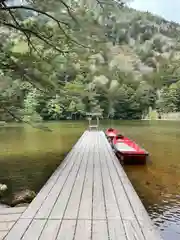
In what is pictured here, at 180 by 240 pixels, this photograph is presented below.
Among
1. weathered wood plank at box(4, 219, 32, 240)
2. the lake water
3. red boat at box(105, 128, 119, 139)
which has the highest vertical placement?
red boat at box(105, 128, 119, 139)

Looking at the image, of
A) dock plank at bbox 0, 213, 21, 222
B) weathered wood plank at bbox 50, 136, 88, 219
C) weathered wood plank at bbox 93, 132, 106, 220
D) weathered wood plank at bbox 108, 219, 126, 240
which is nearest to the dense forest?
weathered wood plank at bbox 50, 136, 88, 219

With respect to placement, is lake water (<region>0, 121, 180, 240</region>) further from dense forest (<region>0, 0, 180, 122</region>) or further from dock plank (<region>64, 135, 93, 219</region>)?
dense forest (<region>0, 0, 180, 122</region>)

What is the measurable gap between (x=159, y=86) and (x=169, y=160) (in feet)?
150

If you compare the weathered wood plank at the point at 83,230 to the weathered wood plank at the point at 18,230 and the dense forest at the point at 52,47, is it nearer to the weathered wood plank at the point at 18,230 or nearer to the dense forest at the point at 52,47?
the weathered wood plank at the point at 18,230

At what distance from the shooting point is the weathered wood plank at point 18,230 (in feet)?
10.2

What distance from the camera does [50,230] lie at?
329 cm

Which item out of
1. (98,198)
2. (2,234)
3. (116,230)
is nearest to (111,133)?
(98,198)

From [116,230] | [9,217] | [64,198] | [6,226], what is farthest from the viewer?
[64,198]

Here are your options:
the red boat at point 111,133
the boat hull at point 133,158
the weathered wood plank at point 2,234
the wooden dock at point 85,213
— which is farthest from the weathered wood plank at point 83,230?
the red boat at point 111,133

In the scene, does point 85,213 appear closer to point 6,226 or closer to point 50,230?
point 50,230

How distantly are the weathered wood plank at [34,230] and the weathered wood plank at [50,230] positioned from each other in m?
0.05

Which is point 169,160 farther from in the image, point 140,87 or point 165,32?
point 165,32

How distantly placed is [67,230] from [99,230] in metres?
0.33

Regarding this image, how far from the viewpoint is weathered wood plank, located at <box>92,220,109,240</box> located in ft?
10.2
